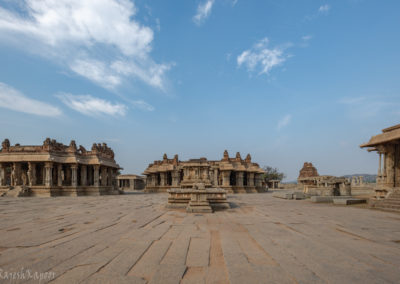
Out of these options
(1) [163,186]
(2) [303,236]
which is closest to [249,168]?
(1) [163,186]

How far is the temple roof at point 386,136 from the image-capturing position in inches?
532

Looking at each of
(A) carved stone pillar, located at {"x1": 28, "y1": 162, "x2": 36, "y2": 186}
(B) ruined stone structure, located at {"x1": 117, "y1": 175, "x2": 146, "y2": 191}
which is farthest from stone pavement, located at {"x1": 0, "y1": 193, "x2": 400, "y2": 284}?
(B) ruined stone structure, located at {"x1": 117, "y1": 175, "x2": 146, "y2": 191}

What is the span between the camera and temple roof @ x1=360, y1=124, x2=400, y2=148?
13.5m

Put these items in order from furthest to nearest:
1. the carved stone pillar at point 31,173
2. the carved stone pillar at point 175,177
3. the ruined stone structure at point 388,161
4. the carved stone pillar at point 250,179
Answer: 1. the carved stone pillar at point 250,179
2. the carved stone pillar at point 175,177
3. the carved stone pillar at point 31,173
4. the ruined stone structure at point 388,161

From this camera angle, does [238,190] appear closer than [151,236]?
No

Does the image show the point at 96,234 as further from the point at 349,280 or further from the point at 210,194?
the point at 210,194

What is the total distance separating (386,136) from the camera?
47.0 feet

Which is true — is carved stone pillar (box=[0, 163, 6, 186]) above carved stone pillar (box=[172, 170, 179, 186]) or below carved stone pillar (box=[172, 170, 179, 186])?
above

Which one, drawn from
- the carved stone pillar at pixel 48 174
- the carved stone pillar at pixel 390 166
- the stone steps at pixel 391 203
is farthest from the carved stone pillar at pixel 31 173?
the carved stone pillar at pixel 390 166

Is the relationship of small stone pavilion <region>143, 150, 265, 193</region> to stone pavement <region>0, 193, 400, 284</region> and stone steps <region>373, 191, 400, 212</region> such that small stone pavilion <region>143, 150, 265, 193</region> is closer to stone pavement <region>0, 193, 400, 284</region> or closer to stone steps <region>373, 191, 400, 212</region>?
stone steps <region>373, 191, 400, 212</region>

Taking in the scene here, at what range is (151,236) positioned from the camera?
19.0 ft

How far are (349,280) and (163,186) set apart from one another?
3639cm

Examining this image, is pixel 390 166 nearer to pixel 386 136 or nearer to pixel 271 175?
pixel 386 136

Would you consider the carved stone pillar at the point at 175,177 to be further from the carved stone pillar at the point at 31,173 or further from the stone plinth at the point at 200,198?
the stone plinth at the point at 200,198
